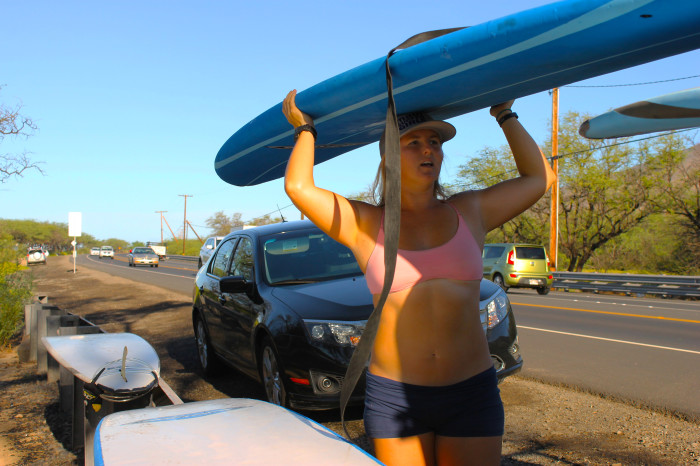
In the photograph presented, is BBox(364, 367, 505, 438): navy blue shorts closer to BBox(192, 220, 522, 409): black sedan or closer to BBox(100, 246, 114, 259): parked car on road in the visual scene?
BBox(192, 220, 522, 409): black sedan

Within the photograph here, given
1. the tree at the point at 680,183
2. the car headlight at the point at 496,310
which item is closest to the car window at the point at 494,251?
the tree at the point at 680,183

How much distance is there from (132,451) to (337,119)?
Result: 1450mm

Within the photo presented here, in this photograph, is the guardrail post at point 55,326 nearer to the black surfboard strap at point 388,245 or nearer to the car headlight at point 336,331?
the car headlight at point 336,331

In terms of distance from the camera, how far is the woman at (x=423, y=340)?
2098mm

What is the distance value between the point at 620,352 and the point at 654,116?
6.61 m

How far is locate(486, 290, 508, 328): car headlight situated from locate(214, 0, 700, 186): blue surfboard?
2.90 m

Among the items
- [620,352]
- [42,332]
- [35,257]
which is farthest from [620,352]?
[35,257]

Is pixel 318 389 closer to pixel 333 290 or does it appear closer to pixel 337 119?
pixel 333 290

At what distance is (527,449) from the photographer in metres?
4.24

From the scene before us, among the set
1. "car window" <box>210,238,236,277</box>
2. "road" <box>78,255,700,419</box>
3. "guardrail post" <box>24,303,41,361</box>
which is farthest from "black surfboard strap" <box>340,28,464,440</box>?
"guardrail post" <box>24,303,41,361</box>

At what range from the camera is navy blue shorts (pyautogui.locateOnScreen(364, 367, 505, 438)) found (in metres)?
2.09

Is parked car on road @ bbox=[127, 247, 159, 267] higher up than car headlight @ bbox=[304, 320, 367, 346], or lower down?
lower down

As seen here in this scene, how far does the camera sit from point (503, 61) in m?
2.01

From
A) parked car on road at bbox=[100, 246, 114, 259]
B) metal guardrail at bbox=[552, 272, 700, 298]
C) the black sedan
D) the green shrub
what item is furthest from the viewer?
parked car on road at bbox=[100, 246, 114, 259]
